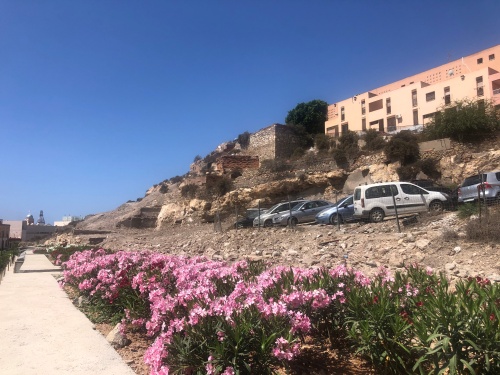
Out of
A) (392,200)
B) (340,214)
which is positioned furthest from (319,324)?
(340,214)

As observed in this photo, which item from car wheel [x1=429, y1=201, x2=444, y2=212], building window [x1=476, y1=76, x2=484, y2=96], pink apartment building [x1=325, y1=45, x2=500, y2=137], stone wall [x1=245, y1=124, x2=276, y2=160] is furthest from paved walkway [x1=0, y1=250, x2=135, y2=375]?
building window [x1=476, y1=76, x2=484, y2=96]

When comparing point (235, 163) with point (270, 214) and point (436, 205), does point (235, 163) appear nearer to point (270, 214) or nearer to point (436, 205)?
point (270, 214)

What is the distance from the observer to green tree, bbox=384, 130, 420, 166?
88.6 feet

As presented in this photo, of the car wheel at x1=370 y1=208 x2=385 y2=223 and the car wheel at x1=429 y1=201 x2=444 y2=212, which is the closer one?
the car wheel at x1=429 y1=201 x2=444 y2=212

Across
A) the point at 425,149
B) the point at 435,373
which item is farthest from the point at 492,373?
the point at 425,149

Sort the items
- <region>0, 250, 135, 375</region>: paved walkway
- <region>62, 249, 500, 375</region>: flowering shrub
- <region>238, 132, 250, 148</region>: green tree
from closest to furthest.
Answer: <region>62, 249, 500, 375</region>: flowering shrub < <region>0, 250, 135, 375</region>: paved walkway < <region>238, 132, 250, 148</region>: green tree

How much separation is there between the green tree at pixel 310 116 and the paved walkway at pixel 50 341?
48.0m

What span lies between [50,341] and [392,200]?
12.4 meters

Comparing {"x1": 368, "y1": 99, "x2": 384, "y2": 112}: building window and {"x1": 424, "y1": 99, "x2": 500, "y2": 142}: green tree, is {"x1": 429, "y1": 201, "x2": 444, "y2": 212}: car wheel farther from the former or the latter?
{"x1": 368, "y1": 99, "x2": 384, "y2": 112}: building window

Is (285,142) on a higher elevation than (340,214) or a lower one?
higher

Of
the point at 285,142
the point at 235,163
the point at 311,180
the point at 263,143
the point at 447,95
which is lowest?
the point at 311,180

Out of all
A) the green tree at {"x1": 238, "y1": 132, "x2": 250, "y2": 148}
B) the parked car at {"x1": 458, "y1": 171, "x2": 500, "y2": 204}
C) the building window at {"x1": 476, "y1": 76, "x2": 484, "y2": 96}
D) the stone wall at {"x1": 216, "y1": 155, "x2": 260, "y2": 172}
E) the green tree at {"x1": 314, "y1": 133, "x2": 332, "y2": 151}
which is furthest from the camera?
the green tree at {"x1": 238, "y1": 132, "x2": 250, "y2": 148}

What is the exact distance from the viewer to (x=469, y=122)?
84.1 feet

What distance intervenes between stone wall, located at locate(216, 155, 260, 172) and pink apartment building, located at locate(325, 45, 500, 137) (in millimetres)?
13948
